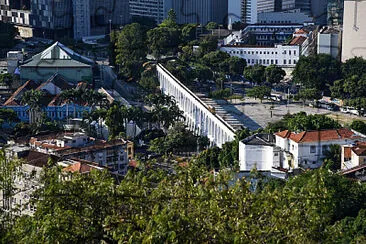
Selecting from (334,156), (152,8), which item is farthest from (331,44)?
(334,156)

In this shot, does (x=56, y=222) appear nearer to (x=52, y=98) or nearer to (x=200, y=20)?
(x=52, y=98)

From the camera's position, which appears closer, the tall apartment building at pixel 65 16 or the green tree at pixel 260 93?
the green tree at pixel 260 93

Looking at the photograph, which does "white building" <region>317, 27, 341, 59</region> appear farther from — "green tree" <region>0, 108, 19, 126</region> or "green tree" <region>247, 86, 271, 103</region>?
"green tree" <region>0, 108, 19, 126</region>

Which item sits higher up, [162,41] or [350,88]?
[162,41]

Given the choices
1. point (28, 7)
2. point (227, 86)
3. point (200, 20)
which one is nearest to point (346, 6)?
point (227, 86)

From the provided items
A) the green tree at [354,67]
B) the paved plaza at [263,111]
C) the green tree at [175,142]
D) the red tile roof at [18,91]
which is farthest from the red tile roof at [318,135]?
the green tree at [354,67]

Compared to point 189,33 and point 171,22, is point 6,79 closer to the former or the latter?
point 189,33

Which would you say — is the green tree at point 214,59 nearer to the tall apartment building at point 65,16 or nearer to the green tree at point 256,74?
the green tree at point 256,74
